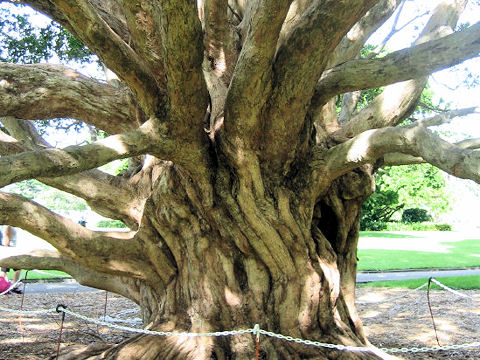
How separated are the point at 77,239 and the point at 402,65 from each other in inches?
153

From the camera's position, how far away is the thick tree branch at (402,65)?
410 cm

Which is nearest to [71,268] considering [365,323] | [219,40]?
[219,40]

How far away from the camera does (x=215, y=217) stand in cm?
542

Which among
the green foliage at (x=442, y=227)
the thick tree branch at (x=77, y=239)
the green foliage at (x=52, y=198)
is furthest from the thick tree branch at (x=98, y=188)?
the green foliage at (x=52, y=198)

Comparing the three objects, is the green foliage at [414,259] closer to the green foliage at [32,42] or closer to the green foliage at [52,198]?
the green foliage at [32,42]

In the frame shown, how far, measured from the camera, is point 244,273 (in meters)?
5.67

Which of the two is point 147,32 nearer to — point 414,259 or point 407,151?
point 407,151

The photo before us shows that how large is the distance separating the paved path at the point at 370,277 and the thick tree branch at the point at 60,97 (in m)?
7.10

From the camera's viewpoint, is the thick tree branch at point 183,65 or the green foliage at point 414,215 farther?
the green foliage at point 414,215

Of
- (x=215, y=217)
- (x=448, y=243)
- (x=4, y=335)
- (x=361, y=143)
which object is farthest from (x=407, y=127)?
(x=448, y=243)

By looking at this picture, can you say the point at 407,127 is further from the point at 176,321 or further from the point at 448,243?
the point at 448,243

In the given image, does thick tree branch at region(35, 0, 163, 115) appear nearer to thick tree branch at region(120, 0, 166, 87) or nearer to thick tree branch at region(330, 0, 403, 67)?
thick tree branch at region(120, 0, 166, 87)

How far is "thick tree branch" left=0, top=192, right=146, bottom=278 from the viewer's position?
508 cm

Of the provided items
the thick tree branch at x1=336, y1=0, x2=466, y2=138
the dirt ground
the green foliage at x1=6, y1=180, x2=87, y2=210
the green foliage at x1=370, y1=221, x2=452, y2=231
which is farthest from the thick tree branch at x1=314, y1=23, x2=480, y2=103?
the green foliage at x1=6, y1=180, x2=87, y2=210
